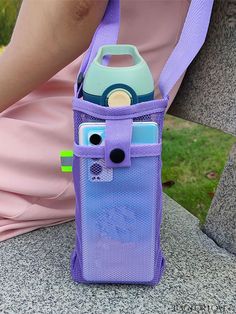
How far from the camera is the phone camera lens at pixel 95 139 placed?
1031 mm

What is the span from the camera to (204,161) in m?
2.72

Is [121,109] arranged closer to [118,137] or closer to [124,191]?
[118,137]

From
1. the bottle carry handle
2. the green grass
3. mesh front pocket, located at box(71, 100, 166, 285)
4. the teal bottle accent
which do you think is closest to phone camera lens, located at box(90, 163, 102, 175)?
mesh front pocket, located at box(71, 100, 166, 285)

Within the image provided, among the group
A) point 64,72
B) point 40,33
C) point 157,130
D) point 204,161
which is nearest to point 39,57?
point 40,33

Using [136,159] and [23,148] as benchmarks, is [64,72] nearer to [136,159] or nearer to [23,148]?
[23,148]

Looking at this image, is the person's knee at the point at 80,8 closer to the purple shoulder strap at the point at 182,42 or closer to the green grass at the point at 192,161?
the purple shoulder strap at the point at 182,42

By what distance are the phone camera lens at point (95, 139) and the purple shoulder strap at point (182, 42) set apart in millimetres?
107

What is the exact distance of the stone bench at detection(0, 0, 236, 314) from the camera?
1111 millimetres

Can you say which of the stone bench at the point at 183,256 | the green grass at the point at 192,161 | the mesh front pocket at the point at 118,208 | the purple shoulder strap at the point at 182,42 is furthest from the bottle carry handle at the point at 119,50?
the green grass at the point at 192,161

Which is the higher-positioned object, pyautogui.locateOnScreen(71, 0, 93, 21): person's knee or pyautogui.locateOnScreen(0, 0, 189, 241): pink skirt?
pyautogui.locateOnScreen(71, 0, 93, 21): person's knee

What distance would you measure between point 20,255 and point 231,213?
20.1 inches

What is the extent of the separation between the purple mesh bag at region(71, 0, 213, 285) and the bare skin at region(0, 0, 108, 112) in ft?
0.16

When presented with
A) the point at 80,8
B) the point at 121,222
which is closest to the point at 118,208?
the point at 121,222

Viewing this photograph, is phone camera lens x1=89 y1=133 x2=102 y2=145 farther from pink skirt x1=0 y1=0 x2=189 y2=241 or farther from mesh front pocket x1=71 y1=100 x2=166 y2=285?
pink skirt x1=0 y1=0 x2=189 y2=241
